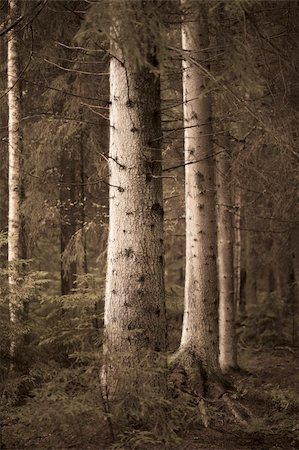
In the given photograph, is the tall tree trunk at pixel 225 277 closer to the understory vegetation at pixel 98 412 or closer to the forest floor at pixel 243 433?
the forest floor at pixel 243 433

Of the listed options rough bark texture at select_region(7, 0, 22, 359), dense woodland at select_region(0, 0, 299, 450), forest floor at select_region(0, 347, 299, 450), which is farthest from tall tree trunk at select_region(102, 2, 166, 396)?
rough bark texture at select_region(7, 0, 22, 359)

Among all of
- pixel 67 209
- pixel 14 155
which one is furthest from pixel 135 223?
pixel 67 209

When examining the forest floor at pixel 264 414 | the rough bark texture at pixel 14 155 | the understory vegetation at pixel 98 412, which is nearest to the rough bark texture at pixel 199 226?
the understory vegetation at pixel 98 412

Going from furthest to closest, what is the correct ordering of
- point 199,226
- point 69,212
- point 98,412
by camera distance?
point 69,212, point 199,226, point 98,412

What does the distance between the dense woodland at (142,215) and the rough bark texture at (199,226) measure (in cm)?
3

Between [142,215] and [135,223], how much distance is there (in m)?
0.12

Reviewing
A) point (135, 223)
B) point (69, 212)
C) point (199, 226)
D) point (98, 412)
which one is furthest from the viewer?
point (69, 212)

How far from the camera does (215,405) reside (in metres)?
6.55

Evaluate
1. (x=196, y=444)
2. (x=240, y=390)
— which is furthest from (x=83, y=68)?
(x=196, y=444)

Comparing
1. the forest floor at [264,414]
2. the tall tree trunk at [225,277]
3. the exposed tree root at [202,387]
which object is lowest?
the forest floor at [264,414]

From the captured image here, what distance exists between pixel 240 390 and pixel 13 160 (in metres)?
5.59

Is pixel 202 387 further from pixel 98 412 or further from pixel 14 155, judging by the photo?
pixel 14 155

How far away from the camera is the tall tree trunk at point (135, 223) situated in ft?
17.2

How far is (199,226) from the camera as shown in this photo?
7.78 m
